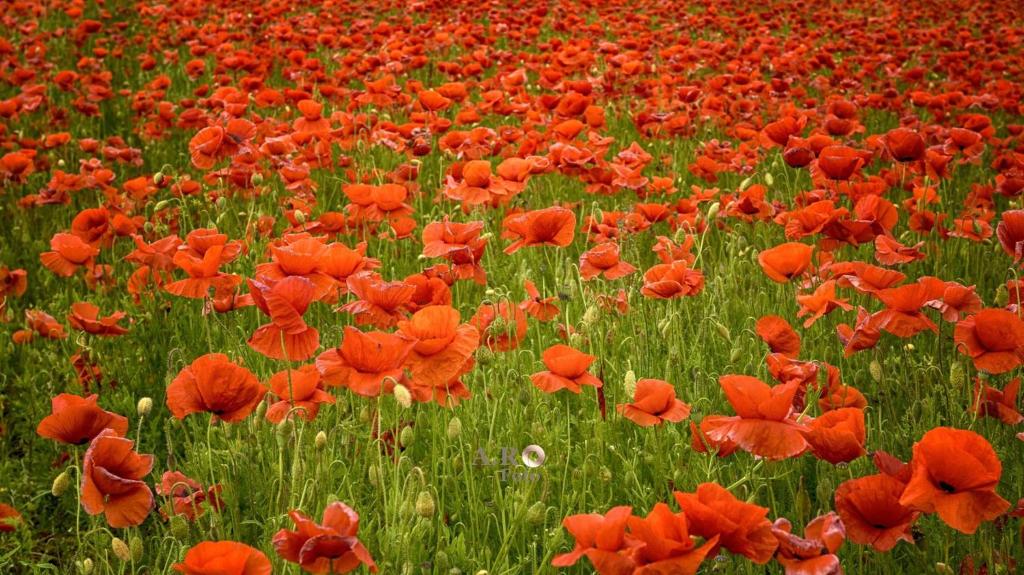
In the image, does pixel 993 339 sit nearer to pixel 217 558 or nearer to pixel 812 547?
pixel 812 547

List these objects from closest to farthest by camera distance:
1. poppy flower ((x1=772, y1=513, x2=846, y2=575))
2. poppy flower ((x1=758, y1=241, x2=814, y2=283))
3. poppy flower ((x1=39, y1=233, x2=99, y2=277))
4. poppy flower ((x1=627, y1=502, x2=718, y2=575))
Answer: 1. poppy flower ((x1=627, y1=502, x2=718, y2=575))
2. poppy flower ((x1=772, y1=513, x2=846, y2=575))
3. poppy flower ((x1=758, y1=241, x2=814, y2=283))
4. poppy flower ((x1=39, y1=233, x2=99, y2=277))

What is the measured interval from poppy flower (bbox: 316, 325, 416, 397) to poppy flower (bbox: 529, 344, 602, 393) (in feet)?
1.11

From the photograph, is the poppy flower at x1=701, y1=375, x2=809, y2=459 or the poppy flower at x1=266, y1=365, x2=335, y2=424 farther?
the poppy flower at x1=266, y1=365, x2=335, y2=424

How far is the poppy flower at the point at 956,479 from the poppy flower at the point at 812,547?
13cm

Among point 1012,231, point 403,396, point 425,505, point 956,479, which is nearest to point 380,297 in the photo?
point 403,396

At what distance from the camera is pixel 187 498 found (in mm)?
1839

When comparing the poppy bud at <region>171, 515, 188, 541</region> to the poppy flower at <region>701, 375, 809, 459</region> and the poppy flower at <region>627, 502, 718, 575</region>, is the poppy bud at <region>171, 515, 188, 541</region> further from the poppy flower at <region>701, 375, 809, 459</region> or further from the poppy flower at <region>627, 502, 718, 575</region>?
the poppy flower at <region>701, 375, 809, 459</region>

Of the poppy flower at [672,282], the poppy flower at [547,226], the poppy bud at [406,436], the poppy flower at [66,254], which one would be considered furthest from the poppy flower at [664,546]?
the poppy flower at [66,254]

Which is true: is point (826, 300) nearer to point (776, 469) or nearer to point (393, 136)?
point (776, 469)

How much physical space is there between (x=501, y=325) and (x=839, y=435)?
1.00 metres

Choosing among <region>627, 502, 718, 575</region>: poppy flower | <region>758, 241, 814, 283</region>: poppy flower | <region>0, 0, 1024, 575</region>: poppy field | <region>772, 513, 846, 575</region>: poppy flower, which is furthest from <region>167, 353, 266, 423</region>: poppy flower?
<region>758, 241, 814, 283</region>: poppy flower

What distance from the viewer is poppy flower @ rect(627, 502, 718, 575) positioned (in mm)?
1239

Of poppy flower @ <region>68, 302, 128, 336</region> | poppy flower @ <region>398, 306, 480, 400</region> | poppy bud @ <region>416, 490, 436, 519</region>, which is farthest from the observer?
poppy flower @ <region>68, 302, 128, 336</region>

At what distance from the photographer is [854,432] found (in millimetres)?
1573
